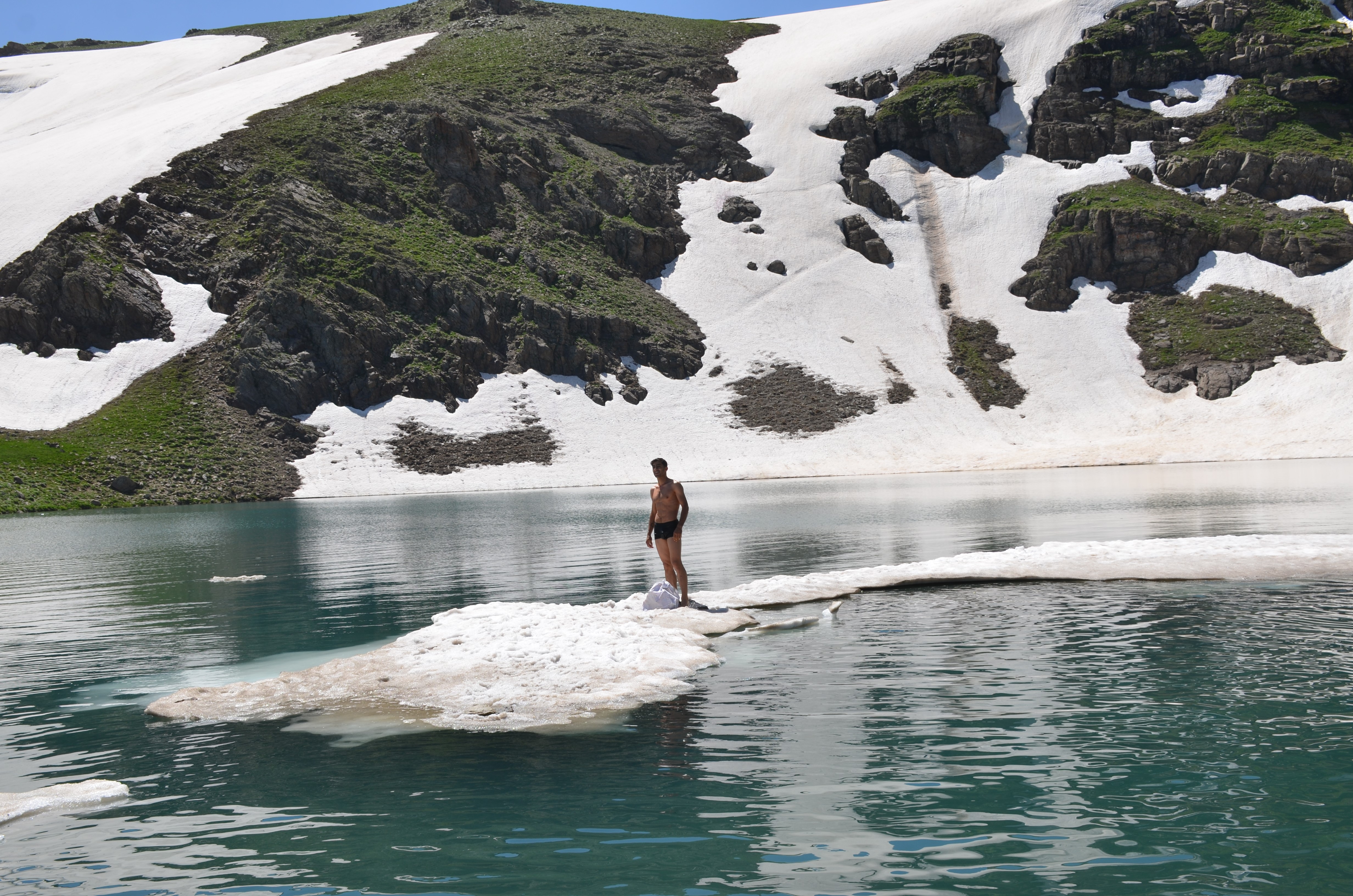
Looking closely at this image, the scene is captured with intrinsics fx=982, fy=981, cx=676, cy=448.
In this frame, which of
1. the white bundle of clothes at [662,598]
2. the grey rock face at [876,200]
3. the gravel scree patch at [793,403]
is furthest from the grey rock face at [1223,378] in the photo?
the white bundle of clothes at [662,598]

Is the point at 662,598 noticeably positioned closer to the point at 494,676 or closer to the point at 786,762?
the point at 494,676

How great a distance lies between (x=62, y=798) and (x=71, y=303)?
10188 cm

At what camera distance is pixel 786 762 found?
1023cm

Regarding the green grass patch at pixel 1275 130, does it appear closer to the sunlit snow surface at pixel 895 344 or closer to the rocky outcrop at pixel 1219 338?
the sunlit snow surface at pixel 895 344

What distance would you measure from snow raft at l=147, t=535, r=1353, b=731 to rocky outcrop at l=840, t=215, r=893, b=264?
361 feet

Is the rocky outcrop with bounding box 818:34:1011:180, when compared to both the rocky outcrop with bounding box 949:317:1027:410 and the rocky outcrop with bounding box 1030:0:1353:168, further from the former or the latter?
the rocky outcrop with bounding box 949:317:1027:410

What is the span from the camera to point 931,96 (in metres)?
144

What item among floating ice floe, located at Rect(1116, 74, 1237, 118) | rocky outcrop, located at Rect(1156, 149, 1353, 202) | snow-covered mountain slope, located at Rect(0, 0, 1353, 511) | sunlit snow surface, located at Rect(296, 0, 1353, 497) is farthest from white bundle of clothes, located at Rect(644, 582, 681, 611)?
floating ice floe, located at Rect(1116, 74, 1237, 118)

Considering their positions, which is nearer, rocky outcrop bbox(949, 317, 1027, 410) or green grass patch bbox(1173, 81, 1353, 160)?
rocky outcrop bbox(949, 317, 1027, 410)

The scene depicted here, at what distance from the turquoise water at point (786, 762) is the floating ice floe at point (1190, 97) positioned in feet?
458

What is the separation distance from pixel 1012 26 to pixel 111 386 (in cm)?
13762

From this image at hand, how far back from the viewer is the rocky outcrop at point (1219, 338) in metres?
102

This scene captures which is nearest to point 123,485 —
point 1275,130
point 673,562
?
point 673,562

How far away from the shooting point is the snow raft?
13250 mm
